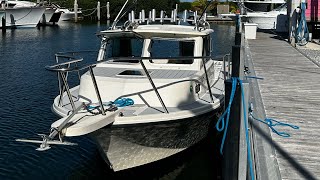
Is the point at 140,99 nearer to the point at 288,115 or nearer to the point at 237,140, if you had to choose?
the point at 288,115

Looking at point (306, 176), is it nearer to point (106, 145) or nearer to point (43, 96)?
point (106, 145)

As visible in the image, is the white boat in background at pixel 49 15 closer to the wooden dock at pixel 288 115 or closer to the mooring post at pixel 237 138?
the wooden dock at pixel 288 115

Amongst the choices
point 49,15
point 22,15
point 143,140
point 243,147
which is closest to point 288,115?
point 143,140

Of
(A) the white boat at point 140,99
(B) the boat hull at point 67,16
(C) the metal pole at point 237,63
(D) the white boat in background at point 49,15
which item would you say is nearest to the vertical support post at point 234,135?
(C) the metal pole at point 237,63

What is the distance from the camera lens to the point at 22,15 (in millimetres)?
50750

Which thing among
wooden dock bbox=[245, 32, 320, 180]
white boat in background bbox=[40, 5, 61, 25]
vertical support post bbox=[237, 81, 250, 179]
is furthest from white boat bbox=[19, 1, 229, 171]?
white boat in background bbox=[40, 5, 61, 25]

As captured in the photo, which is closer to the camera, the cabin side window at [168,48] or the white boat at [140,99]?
the white boat at [140,99]

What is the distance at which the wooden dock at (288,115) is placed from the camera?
5870mm

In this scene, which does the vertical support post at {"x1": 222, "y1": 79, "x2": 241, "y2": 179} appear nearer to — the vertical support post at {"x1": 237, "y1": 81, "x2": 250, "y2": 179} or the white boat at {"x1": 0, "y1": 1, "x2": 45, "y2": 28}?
the vertical support post at {"x1": 237, "y1": 81, "x2": 250, "y2": 179}

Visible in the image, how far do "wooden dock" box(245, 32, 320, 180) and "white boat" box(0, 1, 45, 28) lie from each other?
39.9m

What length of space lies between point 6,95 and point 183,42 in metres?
7.73

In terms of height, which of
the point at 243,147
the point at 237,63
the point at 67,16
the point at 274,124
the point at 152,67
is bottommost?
the point at 274,124

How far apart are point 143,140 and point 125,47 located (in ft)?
10.1

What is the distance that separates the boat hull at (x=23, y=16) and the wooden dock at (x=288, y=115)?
131ft
